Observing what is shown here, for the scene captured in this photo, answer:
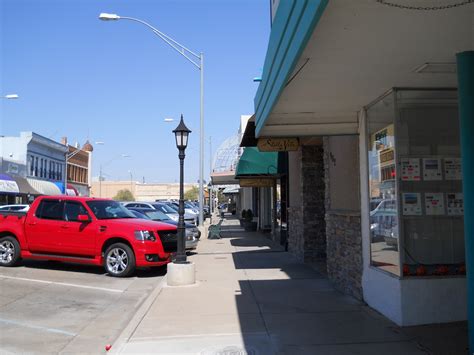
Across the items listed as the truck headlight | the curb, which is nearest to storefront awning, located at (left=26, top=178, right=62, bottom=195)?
the truck headlight

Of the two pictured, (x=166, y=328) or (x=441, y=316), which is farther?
(x=166, y=328)

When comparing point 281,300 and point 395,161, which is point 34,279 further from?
point 395,161

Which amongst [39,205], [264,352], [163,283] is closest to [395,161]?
[264,352]

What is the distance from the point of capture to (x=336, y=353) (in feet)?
17.8

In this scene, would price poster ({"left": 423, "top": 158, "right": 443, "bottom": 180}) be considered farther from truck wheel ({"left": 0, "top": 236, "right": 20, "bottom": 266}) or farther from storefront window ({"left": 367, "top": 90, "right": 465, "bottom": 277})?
truck wheel ({"left": 0, "top": 236, "right": 20, "bottom": 266})

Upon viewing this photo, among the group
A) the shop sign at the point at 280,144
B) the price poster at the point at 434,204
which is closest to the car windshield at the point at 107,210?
the shop sign at the point at 280,144

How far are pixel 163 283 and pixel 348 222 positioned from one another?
427 centimetres

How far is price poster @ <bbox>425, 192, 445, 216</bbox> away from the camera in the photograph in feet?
21.4

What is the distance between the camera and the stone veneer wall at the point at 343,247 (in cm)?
815

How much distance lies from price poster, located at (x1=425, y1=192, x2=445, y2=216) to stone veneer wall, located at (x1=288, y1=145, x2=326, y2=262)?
20.5 feet

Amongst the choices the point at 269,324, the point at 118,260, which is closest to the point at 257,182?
the point at 118,260

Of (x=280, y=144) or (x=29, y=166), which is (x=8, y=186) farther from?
(x=280, y=144)

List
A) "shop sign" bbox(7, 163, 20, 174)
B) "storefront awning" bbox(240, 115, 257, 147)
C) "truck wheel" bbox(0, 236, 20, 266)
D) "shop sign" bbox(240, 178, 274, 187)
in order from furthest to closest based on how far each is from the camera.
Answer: "shop sign" bbox(7, 163, 20, 174) → "shop sign" bbox(240, 178, 274, 187) → "truck wheel" bbox(0, 236, 20, 266) → "storefront awning" bbox(240, 115, 257, 147)

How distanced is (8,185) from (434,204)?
40913 millimetres
